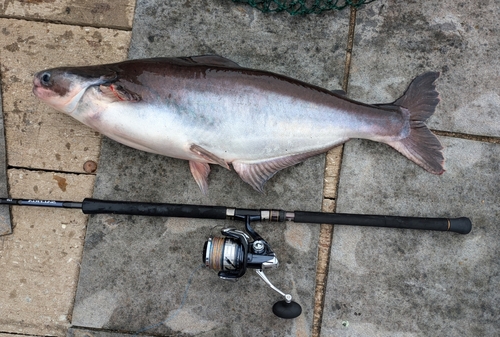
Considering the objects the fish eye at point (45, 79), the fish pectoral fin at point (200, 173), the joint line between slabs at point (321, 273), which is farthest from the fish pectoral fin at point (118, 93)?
the joint line between slabs at point (321, 273)

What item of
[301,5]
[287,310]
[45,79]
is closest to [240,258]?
[287,310]

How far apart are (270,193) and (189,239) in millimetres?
698

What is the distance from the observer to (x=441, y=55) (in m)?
2.95

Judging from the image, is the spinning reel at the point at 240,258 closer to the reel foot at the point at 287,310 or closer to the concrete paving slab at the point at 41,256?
the reel foot at the point at 287,310

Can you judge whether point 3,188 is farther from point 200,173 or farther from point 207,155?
point 207,155

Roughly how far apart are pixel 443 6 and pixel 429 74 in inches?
26.9

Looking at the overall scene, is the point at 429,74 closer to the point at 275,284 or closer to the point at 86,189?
the point at 275,284

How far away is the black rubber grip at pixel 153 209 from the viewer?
2.64m

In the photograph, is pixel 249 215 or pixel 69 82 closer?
pixel 69 82

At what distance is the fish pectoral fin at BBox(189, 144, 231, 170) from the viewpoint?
8.36 feet

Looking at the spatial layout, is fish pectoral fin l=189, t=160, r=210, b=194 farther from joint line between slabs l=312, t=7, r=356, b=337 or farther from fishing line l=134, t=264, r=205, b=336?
joint line between slabs l=312, t=7, r=356, b=337

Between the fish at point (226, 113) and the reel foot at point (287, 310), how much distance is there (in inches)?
32.0

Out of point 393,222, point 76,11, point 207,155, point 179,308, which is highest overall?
point 76,11

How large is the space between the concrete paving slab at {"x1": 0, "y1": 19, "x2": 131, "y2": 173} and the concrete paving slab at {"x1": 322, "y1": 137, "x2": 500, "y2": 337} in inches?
80.4
